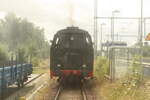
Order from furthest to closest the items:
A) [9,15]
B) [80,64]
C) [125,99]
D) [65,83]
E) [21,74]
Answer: [9,15], [65,83], [80,64], [21,74], [125,99]

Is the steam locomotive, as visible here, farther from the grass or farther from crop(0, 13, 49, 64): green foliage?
crop(0, 13, 49, 64): green foliage

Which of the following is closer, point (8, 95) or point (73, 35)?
point (8, 95)

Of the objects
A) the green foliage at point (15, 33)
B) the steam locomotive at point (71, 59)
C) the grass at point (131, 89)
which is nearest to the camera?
the grass at point (131, 89)

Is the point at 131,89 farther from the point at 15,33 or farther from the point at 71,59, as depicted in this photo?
the point at 15,33

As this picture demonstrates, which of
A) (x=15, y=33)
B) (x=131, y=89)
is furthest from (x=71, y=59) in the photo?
(x=15, y=33)

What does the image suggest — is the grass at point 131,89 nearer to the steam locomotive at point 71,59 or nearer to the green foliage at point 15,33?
the steam locomotive at point 71,59

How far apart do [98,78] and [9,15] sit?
5182cm

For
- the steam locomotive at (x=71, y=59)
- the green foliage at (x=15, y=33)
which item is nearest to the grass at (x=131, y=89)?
the steam locomotive at (x=71, y=59)

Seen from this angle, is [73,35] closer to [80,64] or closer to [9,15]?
[80,64]

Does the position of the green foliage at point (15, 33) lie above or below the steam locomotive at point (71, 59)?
above

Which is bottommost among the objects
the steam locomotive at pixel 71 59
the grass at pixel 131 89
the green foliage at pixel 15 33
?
the grass at pixel 131 89

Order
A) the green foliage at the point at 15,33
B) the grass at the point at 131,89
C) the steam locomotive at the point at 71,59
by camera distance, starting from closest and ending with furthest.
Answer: the grass at the point at 131,89
the steam locomotive at the point at 71,59
the green foliage at the point at 15,33

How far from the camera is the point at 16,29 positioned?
72.9 meters

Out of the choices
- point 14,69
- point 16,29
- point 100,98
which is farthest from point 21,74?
point 16,29
